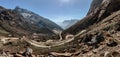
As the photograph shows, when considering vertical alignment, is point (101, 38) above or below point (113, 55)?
above

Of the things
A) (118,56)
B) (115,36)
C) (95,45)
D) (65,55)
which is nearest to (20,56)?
(65,55)

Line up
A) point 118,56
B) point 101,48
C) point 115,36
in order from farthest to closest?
point 115,36 → point 101,48 → point 118,56

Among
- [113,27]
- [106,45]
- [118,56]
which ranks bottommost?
[118,56]

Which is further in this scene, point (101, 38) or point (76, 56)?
point (101, 38)

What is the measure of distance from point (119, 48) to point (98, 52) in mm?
3914

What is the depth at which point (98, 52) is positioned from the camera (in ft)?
164

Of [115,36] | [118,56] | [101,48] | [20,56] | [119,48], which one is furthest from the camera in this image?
[20,56]

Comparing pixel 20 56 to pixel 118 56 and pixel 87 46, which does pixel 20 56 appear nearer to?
pixel 87 46

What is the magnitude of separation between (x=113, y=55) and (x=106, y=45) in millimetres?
7734

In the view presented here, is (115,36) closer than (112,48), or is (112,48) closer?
(112,48)

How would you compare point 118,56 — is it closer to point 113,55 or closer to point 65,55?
point 113,55

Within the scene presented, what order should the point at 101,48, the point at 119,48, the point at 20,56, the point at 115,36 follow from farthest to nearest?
the point at 20,56 < the point at 115,36 < the point at 101,48 < the point at 119,48

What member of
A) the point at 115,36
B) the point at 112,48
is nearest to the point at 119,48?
the point at 112,48

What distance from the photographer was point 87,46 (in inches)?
2302
